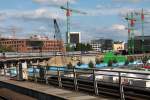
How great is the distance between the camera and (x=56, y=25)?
185250mm

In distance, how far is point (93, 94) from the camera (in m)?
17.3

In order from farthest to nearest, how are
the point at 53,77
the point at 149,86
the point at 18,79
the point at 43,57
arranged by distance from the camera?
the point at 43,57, the point at 18,79, the point at 53,77, the point at 149,86

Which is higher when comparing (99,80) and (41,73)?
(99,80)

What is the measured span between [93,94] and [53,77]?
25.0 feet

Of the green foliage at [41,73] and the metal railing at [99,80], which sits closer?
the metal railing at [99,80]

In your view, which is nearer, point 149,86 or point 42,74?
point 149,86

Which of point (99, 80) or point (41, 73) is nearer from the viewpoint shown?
point (99, 80)

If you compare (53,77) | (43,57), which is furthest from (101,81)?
(43,57)

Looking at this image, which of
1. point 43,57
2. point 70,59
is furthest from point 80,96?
point 43,57

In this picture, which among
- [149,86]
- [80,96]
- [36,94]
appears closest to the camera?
[149,86]

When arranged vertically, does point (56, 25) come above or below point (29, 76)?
above

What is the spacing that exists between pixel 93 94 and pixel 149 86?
3416 millimetres

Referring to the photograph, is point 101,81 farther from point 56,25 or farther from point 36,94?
point 56,25

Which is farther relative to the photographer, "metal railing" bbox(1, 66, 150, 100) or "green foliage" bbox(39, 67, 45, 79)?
"green foliage" bbox(39, 67, 45, 79)
